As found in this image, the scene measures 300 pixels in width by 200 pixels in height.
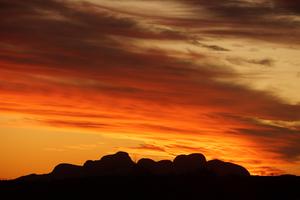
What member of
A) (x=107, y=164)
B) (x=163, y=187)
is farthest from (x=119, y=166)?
(x=163, y=187)

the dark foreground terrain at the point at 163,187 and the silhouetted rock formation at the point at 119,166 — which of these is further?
the silhouetted rock formation at the point at 119,166

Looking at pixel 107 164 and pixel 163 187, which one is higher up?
pixel 107 164

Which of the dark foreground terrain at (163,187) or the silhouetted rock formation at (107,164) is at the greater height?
the silhouetted rock formation at (107,164)

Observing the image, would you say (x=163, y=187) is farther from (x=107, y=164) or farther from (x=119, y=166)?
(x=107, y=164)

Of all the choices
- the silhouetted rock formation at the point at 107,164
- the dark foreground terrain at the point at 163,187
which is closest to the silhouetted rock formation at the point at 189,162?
the silhouetted rock formation at the point at 107,164

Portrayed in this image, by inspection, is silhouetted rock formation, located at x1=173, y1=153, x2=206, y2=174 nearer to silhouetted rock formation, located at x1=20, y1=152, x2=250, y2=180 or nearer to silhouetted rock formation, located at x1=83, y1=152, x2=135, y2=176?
silhouetted rock formation, located at x1=20, y1=152, x2=250, y2=180

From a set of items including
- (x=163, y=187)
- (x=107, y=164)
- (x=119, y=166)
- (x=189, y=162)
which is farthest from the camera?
(x=107, y=164)

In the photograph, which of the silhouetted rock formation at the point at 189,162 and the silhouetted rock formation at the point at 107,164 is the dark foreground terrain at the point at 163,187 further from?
the silhouetted rock formation at the point at 189,162

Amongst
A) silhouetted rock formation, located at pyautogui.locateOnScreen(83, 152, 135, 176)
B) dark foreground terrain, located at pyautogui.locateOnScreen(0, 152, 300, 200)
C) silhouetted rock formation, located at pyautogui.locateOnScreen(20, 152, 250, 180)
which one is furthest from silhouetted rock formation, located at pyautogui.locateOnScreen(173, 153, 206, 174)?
dark foreground terrain, located at pyautogui.locateOnScreen(0, 152, 300, 200)

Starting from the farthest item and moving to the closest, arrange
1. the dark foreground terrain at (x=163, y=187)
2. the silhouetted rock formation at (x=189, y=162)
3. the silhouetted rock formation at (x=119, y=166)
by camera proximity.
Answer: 1. the silhouetted rock formation at (x=189, y=162)
2. the silhouetted rock formation at (x=119, y=166)
3. the dark foreground terrain at (x=163, y=187)

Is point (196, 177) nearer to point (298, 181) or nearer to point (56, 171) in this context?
point (298, 181)

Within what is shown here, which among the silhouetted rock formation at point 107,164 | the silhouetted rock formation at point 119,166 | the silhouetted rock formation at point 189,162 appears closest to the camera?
the silhouetted rock formation at point 119,166

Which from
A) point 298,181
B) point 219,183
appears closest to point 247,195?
point 219,183

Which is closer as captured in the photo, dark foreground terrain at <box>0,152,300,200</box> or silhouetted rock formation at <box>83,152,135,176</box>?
dark foreground terrain at <box>0,152,300,200</box>
